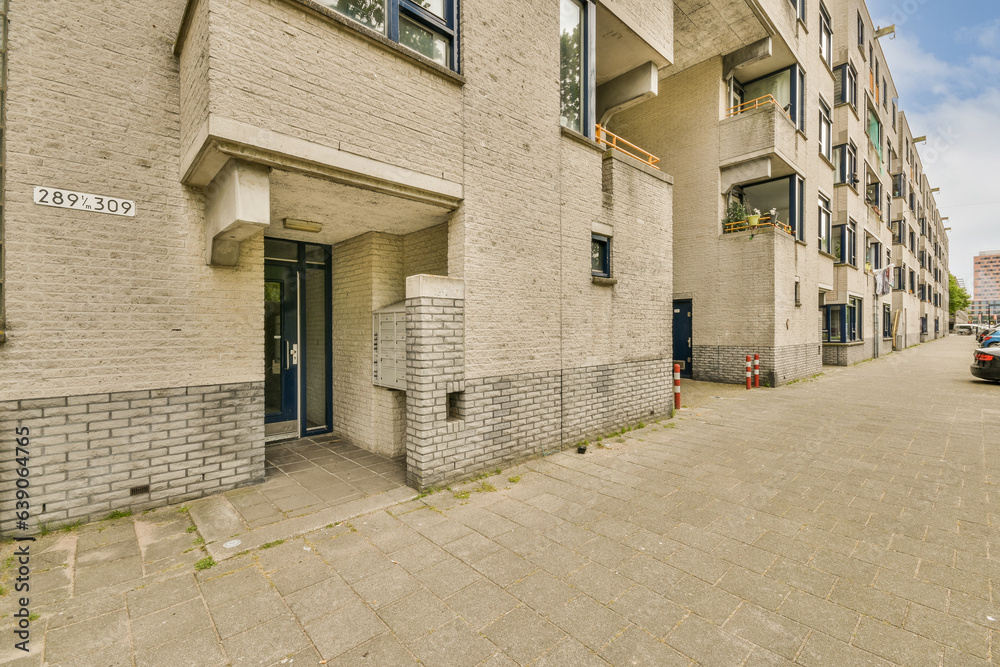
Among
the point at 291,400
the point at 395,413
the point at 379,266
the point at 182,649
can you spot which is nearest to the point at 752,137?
the point at 379,266

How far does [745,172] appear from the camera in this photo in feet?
45.1

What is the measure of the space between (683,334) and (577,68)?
10.1 meters

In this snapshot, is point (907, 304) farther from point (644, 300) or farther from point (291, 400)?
point (291, 400)

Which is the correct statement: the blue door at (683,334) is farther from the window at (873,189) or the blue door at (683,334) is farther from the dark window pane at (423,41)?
the window at (873,189)

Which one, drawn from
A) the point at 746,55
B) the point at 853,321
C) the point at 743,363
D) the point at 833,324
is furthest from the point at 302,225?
the point at 853,321

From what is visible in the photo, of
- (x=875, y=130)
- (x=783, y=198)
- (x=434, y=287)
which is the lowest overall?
(x=434, y=287)

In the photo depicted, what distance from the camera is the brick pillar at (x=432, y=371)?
16.6ft

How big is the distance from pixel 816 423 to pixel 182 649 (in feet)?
32.2

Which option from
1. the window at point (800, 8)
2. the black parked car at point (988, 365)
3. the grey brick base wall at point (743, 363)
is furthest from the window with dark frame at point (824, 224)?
the window at point (800, 8)

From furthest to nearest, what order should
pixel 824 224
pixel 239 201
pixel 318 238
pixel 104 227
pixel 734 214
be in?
pixel 824 224, pixel 734 214, pixel 318 238, pixel 104 227, pixel 239 201

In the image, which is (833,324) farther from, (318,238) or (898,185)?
(318,238)

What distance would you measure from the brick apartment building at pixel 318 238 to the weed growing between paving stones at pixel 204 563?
1.39 meters

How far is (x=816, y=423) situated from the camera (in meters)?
8.48

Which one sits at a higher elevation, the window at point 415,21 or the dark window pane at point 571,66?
the dark window pane at point 571,66
